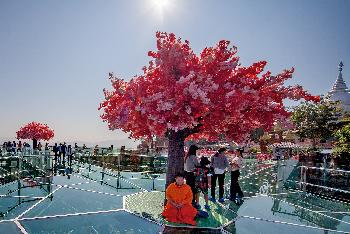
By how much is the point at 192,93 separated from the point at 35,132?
2598cm

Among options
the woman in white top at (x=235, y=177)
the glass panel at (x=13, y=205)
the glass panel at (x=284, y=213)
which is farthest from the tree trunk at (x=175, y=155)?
the glass panel at (x=13, y=205)

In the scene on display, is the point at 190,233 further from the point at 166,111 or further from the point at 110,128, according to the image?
the point at 110,128

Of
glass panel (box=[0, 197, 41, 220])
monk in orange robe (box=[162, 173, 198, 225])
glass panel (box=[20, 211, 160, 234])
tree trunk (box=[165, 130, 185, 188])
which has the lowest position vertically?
glass panel (box=[20, 211, 160, 234])

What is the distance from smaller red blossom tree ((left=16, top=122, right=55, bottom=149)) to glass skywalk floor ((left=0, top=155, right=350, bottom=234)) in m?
17.2

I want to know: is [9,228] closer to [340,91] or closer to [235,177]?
[235,177]

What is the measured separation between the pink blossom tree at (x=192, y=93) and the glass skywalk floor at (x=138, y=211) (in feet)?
7.71

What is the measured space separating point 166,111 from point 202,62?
1.60m

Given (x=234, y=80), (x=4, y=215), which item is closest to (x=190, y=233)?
(x=234, y=80)

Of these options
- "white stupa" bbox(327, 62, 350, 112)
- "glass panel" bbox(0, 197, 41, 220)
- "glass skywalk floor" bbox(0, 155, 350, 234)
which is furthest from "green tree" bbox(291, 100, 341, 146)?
"white stupa" bbox(327, 62, 350, 112)

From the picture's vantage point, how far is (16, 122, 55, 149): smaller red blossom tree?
94.9 feet

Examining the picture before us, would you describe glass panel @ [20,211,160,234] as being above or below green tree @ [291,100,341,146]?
below

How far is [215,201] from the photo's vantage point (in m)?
10.3

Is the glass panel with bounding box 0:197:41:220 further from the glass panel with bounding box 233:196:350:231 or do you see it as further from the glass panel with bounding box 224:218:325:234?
the glass panel with bounding box 233:196:350:231

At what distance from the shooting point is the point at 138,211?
8.87 m
